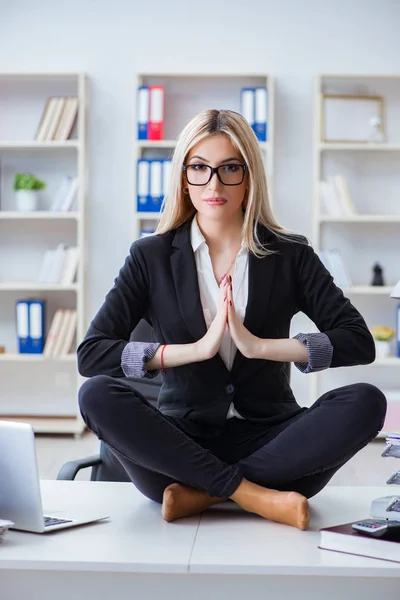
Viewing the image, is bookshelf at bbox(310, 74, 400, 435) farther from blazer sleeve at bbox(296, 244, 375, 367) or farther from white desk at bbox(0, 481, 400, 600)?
white desk at bbox(0, 481, 400, 600)

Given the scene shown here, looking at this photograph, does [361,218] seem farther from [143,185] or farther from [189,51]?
[189,51]

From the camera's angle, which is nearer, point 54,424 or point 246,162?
point 246,162

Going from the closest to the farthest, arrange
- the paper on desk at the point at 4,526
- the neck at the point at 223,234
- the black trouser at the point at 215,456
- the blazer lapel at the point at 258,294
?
the paper on desk at the point at 4,526 → the black trouser at the point at 215,456 → the blazer lapel at the point at 258,294 → the neck at the point at 223,234

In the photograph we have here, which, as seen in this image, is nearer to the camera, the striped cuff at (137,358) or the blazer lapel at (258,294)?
the striped cuff at (137,358)

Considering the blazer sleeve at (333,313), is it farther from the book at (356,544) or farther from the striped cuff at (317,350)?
the book at (356,544)

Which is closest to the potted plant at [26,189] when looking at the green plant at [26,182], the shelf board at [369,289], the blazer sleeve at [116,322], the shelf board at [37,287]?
the green plant at [26,182]

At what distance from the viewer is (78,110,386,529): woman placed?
1.97 meters

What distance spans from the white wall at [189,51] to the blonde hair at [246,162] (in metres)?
2.83

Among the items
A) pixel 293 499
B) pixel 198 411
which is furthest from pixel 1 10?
pixel 293 499

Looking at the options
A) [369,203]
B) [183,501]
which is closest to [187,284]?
[183,501]

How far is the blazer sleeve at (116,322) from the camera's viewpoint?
2129mm

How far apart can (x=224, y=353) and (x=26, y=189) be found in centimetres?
302

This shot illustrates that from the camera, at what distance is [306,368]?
6.95 ft

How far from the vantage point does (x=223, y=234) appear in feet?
7.55
